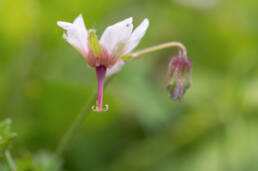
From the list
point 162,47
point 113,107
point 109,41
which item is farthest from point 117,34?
point 113,107

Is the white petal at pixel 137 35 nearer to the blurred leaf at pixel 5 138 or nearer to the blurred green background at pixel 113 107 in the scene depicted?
the blurred leaf at pixel 5 138

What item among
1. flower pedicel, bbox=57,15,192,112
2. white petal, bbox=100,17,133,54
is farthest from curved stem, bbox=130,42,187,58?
white petal, bbox=100,17,133,54

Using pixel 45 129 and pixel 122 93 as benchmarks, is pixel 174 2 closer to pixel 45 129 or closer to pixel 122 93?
pixel 122 93

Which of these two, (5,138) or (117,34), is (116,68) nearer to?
(117,34)

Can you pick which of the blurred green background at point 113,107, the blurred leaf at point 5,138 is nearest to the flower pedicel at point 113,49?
the blurred leaf at point 5,138

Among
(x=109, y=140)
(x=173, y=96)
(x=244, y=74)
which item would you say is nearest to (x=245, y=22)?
(x=244, y=74)

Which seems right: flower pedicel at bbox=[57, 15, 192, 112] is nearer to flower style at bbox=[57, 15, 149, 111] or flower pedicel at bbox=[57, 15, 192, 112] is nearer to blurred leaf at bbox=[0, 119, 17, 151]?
flower style at bbox=[57, 15, 149, 111]
